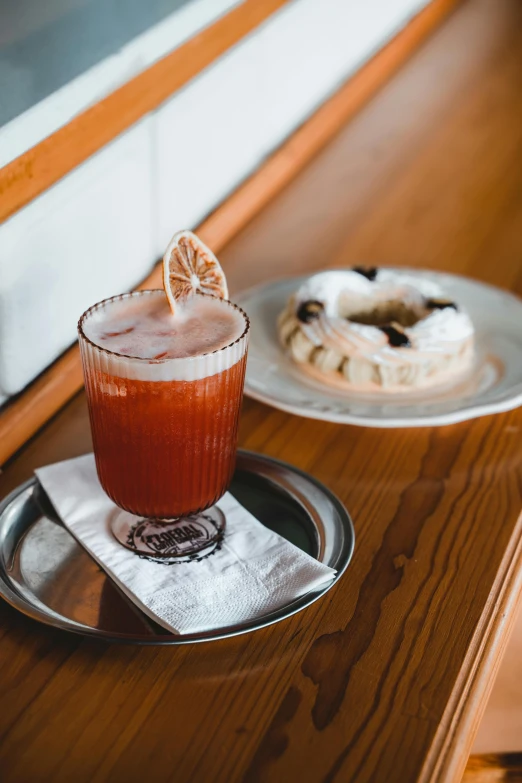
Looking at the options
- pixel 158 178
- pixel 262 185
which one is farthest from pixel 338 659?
pixel 262 185

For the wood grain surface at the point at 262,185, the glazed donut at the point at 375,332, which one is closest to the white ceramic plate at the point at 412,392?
the glazed donut at the point at 375,332

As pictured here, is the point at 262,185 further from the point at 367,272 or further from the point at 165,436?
the point at 165,436

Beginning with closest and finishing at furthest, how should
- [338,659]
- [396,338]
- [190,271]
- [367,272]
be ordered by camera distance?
[338,659] → [190,271] → [396,338] → [367,272]

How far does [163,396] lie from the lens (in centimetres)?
65

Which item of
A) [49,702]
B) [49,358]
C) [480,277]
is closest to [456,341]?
[480,277]

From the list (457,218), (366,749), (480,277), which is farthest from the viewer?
(457,218)

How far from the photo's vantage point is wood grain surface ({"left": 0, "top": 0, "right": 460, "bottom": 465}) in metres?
0.88

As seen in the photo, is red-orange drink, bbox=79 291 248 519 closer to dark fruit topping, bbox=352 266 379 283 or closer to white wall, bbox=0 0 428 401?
white wall, bbox=0 0 428 401

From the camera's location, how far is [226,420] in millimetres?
707

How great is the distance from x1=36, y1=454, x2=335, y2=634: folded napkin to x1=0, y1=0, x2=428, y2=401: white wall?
0.18 m

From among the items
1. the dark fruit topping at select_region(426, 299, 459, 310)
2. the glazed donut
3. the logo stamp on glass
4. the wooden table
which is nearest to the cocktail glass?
the logo stamp on glass

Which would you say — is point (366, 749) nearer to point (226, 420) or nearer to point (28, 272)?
point (226, 420)

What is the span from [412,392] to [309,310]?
0.15 meters

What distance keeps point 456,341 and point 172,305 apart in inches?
15.9
